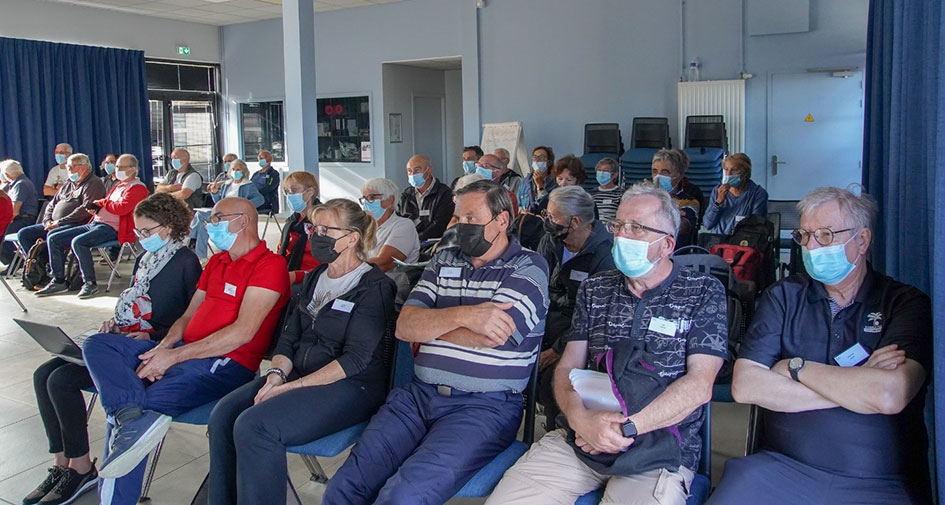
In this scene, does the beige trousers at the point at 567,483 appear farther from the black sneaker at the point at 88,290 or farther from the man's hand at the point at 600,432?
the black sneaker at the point at 88,290

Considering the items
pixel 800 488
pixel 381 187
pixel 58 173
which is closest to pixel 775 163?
pixel 381 187

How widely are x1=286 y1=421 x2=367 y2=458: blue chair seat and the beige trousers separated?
0.60 meters

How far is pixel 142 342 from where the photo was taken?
118 inches

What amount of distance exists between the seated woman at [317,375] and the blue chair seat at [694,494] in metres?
0.87

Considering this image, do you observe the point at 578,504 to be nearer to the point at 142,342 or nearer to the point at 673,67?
the point at 142,342

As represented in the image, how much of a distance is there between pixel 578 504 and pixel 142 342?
6.08 feet

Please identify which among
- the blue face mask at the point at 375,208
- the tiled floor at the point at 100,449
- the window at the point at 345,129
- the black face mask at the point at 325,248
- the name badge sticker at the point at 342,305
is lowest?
the tiled floor at the point at 100,449

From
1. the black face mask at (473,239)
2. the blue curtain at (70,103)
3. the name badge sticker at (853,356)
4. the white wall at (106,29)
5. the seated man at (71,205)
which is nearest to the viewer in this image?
the name badge sticker at (853,356)

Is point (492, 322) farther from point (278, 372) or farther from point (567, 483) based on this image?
point (278, 372)

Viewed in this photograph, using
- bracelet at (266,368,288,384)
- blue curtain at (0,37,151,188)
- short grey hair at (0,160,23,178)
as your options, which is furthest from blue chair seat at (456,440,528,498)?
blue curtain at (0,37,151,188)

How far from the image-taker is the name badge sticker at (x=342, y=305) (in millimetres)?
2730

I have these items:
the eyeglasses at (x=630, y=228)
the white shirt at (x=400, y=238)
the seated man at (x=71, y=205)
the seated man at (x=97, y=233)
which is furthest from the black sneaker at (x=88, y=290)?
the eyeglasses at (x=630, y=228)

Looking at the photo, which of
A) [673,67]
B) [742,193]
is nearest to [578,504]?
[742,193]

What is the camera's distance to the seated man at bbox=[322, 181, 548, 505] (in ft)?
7.25
